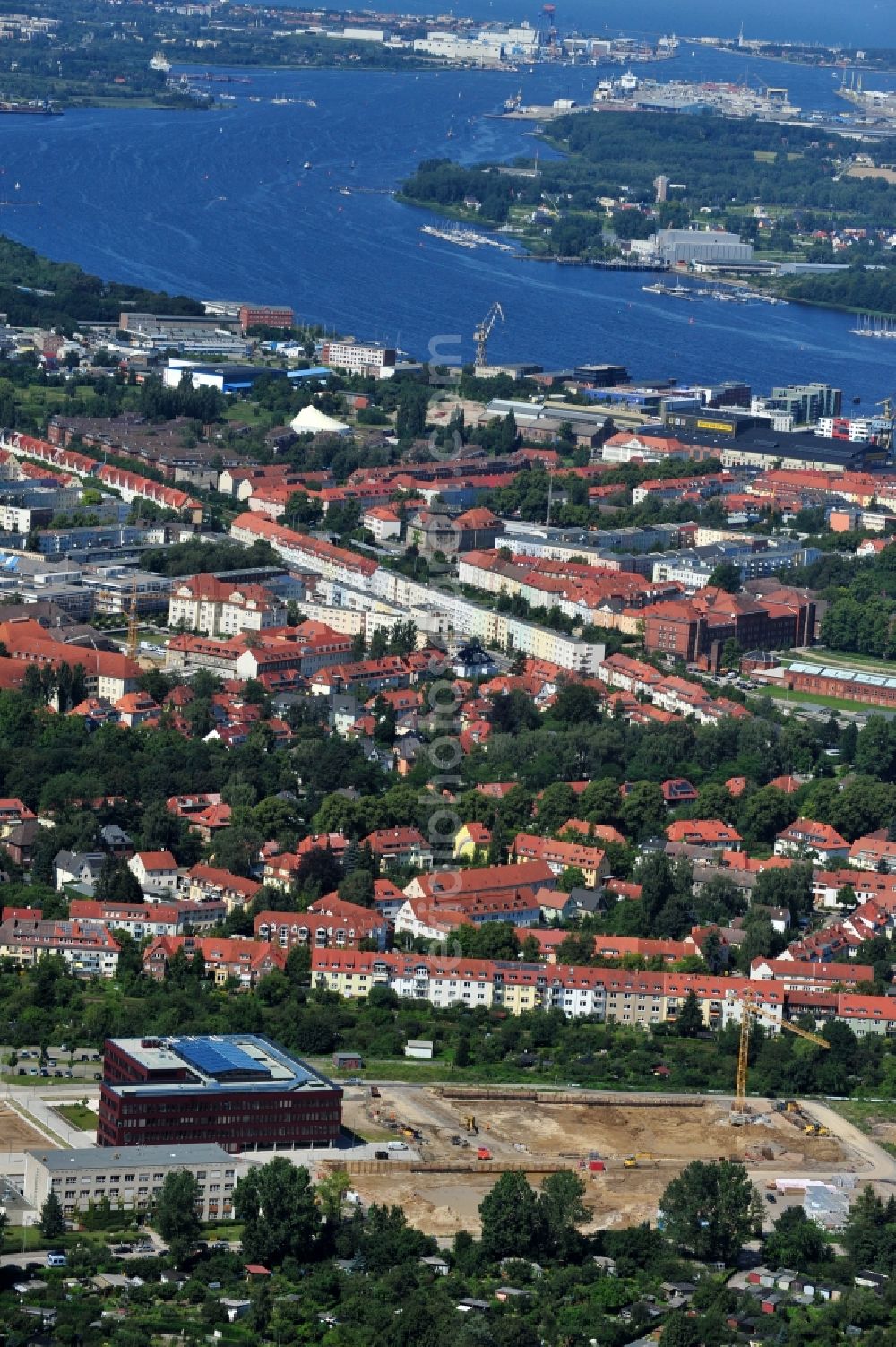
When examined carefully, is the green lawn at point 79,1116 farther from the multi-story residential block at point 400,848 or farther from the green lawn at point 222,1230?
the multi-story residential block at point 400,848

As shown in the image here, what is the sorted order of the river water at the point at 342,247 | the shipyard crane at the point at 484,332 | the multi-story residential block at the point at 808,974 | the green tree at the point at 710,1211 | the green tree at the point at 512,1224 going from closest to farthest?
the green tree at the point at 512,1224 → the green tree at the point at 710,1211 → the multi-story residential block at the point at 808,974 → the shipyard crane at the point at 484,332 → the river water at the point at 342,247

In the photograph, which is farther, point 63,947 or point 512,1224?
point 63,947

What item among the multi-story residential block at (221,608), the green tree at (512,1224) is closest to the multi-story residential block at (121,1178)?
the green tree at (512,1224)

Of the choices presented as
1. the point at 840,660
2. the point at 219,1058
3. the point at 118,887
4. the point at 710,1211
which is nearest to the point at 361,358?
the point at 840,660

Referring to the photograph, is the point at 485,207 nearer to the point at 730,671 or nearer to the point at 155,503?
the point at 155,503

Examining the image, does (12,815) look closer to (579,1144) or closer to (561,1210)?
(579,1144)

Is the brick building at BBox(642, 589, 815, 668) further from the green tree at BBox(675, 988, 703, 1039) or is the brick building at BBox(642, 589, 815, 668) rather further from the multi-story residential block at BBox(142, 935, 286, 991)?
the multi-story residential block at BBox(142, 935, 286, 991)
